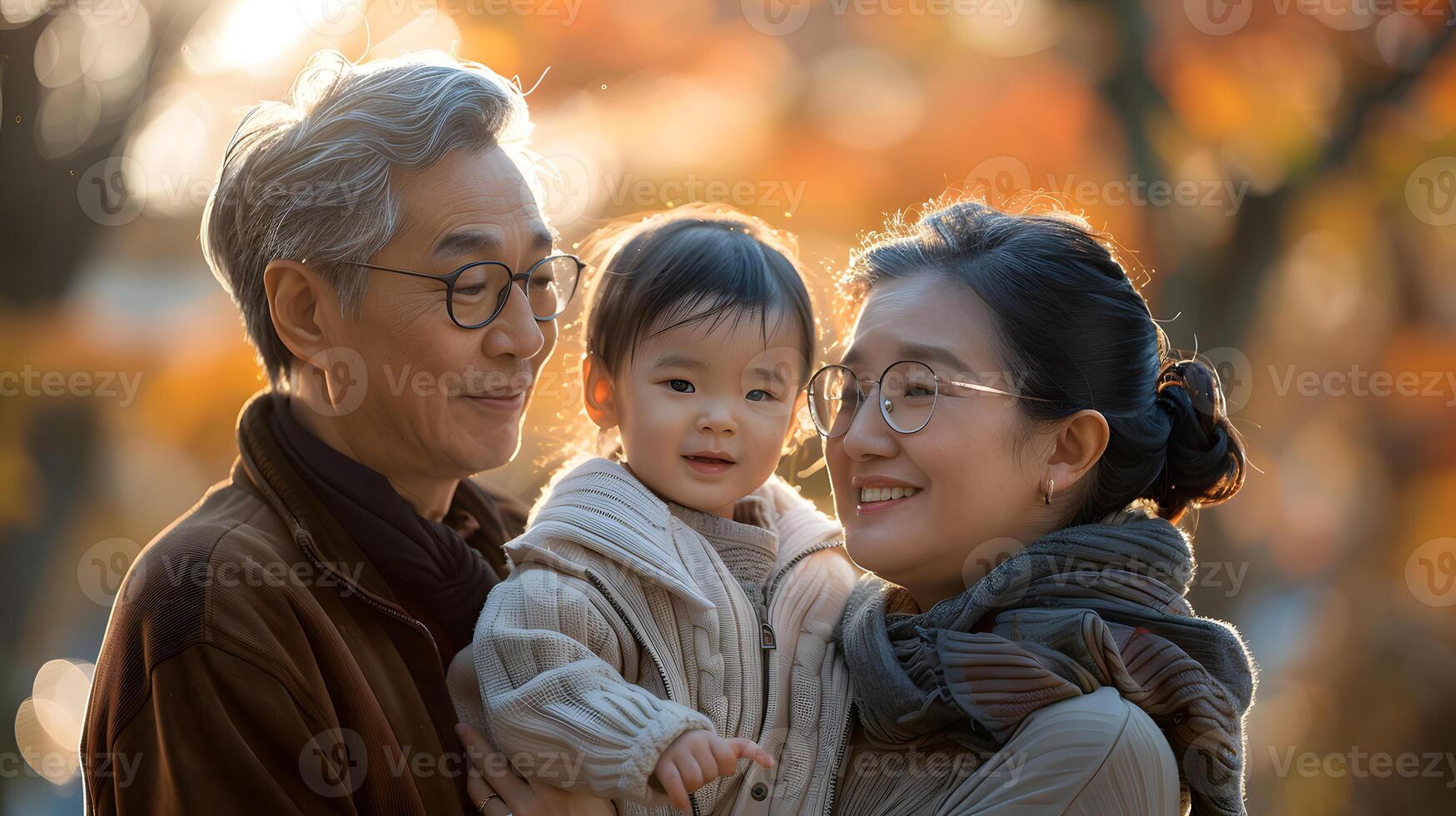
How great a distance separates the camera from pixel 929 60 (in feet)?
20.9

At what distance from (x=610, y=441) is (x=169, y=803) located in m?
1.32

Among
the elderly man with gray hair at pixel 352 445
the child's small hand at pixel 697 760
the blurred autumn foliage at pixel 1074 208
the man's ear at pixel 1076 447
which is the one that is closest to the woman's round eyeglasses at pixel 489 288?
the elderly man with gray hair at pixel 352 445

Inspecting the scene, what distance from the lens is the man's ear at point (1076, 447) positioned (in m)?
2.28

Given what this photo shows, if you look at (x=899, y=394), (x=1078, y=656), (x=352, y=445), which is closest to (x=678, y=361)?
(x=899, y=394)

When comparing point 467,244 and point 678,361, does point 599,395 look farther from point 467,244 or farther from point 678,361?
point 467,244

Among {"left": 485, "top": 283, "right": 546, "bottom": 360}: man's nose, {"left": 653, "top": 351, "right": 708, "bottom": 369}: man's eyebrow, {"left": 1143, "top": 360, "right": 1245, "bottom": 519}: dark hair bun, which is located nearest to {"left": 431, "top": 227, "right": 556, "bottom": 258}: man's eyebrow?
{"left": 485, "top": 283, "right": 546, "bottom": 360}: man's nose

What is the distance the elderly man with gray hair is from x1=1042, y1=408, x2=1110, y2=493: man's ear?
1.18 meters

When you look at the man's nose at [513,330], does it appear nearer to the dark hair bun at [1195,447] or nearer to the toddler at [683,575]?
the toddler at [683,575]

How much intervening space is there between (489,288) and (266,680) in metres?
0.96

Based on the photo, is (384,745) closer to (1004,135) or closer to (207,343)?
(207,343)

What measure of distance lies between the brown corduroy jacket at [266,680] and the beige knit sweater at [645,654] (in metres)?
0.19

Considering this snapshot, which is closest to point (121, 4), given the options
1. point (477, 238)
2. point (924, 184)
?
point (477, 238)

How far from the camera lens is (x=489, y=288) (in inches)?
103

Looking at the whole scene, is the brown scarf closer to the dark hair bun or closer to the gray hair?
the gray hair
